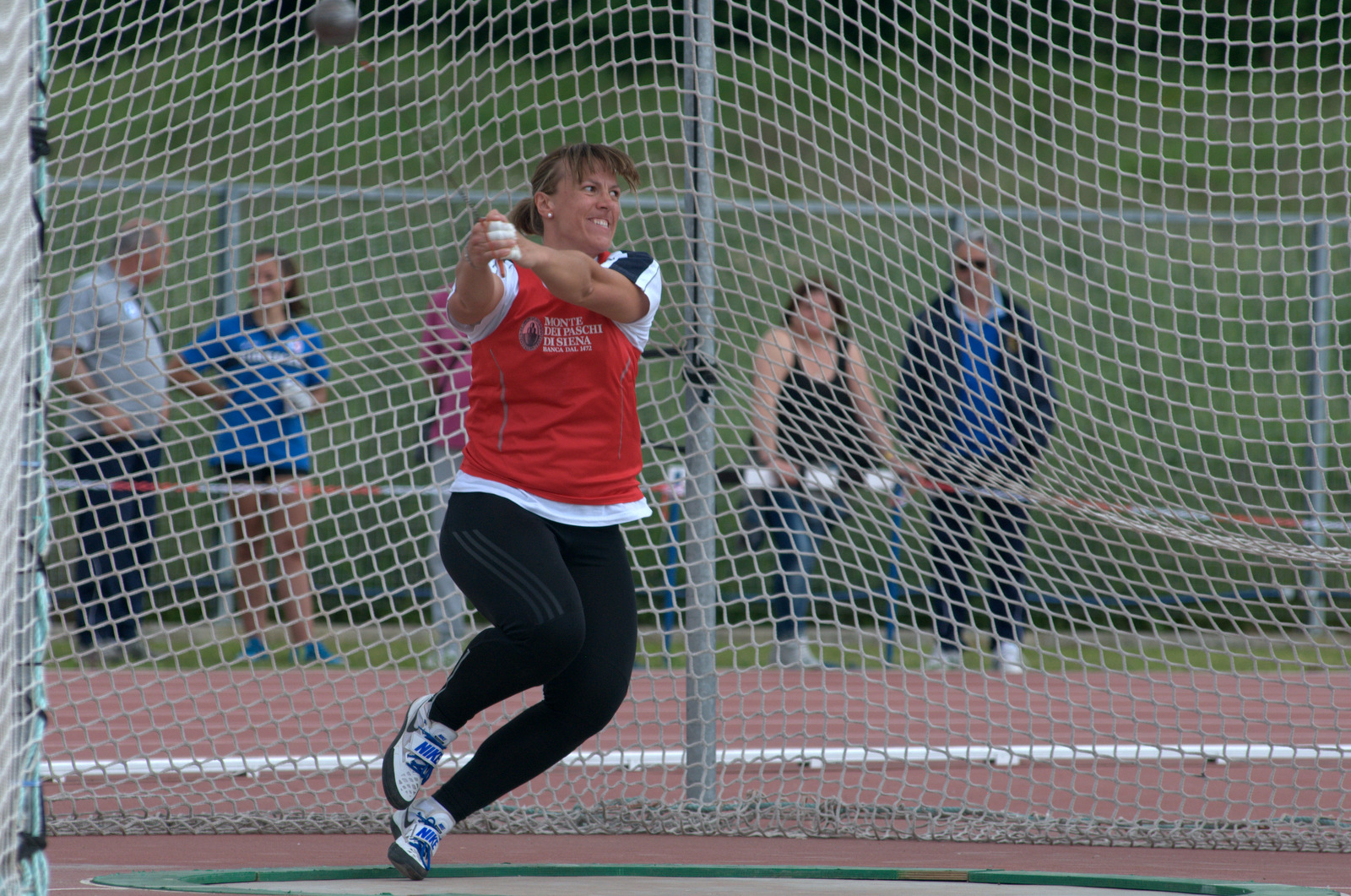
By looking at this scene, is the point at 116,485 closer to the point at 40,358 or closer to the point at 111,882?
the point at 111,882

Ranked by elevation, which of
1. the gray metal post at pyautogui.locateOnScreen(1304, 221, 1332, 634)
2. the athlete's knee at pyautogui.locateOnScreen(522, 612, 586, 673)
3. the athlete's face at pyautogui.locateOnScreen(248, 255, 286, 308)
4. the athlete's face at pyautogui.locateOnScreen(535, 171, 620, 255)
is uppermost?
the athlete's face at pyautogui.locateOnScreen(248, 255, 286, 308)

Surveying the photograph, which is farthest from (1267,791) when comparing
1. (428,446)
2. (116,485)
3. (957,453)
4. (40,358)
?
(116,485)

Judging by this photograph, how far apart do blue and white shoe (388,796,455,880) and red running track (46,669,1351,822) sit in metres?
1.17

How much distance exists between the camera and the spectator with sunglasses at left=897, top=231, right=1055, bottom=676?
5227mm

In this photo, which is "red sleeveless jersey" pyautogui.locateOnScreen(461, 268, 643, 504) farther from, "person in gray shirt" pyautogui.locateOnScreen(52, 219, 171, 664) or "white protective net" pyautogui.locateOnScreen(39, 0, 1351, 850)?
"person in gray shirt" pyautogui.locateOnScreen(52, 219, 171, 664)

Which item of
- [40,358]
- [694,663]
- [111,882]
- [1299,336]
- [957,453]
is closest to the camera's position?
[40,358]

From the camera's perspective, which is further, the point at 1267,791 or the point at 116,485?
the point at 116,485

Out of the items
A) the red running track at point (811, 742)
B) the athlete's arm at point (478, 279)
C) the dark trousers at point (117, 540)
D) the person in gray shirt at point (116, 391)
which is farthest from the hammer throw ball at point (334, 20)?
the red running track at point (811, 742)

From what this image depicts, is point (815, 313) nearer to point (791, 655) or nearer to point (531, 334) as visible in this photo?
point (791, 655)

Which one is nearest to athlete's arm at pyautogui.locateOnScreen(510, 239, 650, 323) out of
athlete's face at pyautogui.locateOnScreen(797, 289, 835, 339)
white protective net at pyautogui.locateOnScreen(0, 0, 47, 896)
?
A: white protective net at pyautogui.locateOnScreen(0, 0, 47, 896)

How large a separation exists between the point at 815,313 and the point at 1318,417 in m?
2.65

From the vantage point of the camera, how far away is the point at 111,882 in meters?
3.66

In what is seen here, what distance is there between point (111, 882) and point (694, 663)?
1914 mm

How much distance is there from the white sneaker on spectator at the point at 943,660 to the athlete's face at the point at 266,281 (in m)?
2.93
